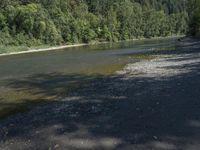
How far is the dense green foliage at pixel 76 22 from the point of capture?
284 feet

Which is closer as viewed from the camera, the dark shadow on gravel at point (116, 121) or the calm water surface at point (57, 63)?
the dark shadow on gravel at point (116, 121)

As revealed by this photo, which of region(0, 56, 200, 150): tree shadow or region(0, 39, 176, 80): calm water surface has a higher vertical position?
region(0, 56, 200, 150): tree shadow

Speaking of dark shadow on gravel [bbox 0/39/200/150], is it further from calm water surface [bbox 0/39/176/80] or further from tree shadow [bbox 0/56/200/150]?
calm water surface [bbox 0/39/176/80]

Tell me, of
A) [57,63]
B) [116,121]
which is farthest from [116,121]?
[57,63]

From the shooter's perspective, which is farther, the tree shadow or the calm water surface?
the calm water surface

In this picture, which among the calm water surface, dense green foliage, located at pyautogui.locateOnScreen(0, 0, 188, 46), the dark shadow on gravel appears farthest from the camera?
dense green foliage, located at pyautogui.locateOnScreen(0, 0, 188, 46)

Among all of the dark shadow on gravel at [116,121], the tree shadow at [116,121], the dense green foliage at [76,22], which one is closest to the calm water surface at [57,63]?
the tree shadow at [116,121]

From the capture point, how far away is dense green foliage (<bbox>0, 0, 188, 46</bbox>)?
86.5 metres

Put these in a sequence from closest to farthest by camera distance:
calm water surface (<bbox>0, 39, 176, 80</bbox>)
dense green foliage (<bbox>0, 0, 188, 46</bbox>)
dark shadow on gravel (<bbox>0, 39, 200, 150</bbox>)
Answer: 1. dark shadow on gravel (<bbox>0, 39, 200, 150</bbox>)
2. calm water surface (<bbox>0, 39, 176, 80</bbox>)
3. dense green foliage (<bbox>0, 0, 188, 46</bbox>)

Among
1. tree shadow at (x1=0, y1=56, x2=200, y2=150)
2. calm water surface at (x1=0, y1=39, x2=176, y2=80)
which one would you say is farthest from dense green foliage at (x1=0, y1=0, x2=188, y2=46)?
tree shadow at (x1=0, y1=56, x2=200, y2=150)

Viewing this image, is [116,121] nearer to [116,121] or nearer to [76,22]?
[116,121]

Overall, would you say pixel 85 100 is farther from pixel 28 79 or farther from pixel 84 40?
pixel 84 40

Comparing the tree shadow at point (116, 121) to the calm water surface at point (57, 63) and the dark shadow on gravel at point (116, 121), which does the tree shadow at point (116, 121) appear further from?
the calm water surface at point (57, 63)

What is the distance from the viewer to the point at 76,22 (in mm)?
110000
